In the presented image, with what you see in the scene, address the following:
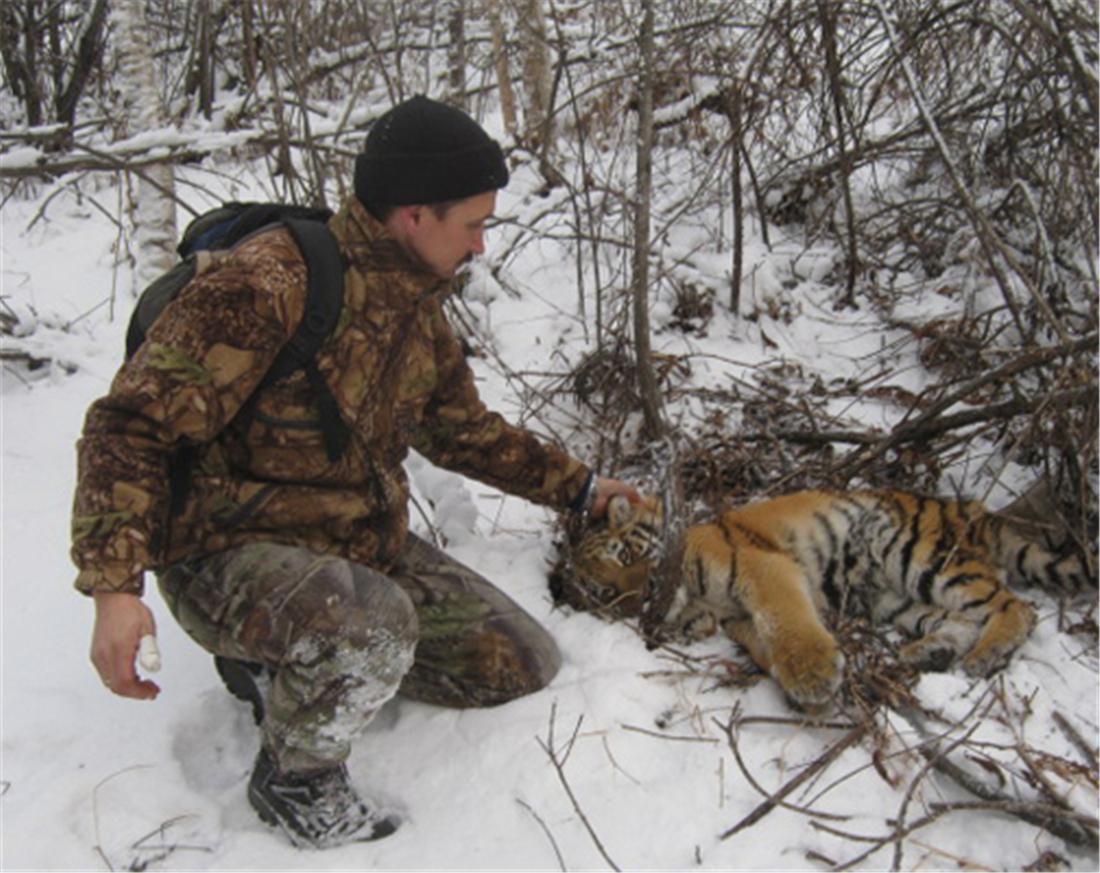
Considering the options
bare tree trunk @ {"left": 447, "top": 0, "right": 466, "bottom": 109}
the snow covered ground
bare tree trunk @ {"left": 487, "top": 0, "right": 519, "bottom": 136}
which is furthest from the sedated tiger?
bare tree trunk @ {"left": 487, "top": 0, "right": 519, "bottom": 136}

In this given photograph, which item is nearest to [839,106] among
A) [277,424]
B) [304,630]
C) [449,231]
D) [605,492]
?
[605,492]

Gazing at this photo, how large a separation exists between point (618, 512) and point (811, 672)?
2.88 feet

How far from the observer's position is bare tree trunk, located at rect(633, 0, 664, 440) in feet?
10.9

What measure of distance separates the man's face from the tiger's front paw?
4.89ft

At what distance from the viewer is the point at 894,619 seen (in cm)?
333

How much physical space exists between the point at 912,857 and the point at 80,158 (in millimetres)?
3699

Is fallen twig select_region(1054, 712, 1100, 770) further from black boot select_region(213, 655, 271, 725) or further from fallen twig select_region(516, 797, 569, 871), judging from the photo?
black boot select_region(213, 655, 271, 725)

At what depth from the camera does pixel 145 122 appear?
5023 millimetres

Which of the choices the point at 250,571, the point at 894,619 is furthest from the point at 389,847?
the point at 894,619

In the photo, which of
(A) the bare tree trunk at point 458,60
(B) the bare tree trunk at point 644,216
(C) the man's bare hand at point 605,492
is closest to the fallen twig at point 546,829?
(C) the man's bare hand at point 605,492

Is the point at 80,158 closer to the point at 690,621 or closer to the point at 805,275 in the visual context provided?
the point at 690,621

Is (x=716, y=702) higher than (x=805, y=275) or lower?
lower

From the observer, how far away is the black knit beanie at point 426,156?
2.30 m

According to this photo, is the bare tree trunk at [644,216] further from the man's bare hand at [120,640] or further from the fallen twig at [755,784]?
the man's bare hand at [120,640]
